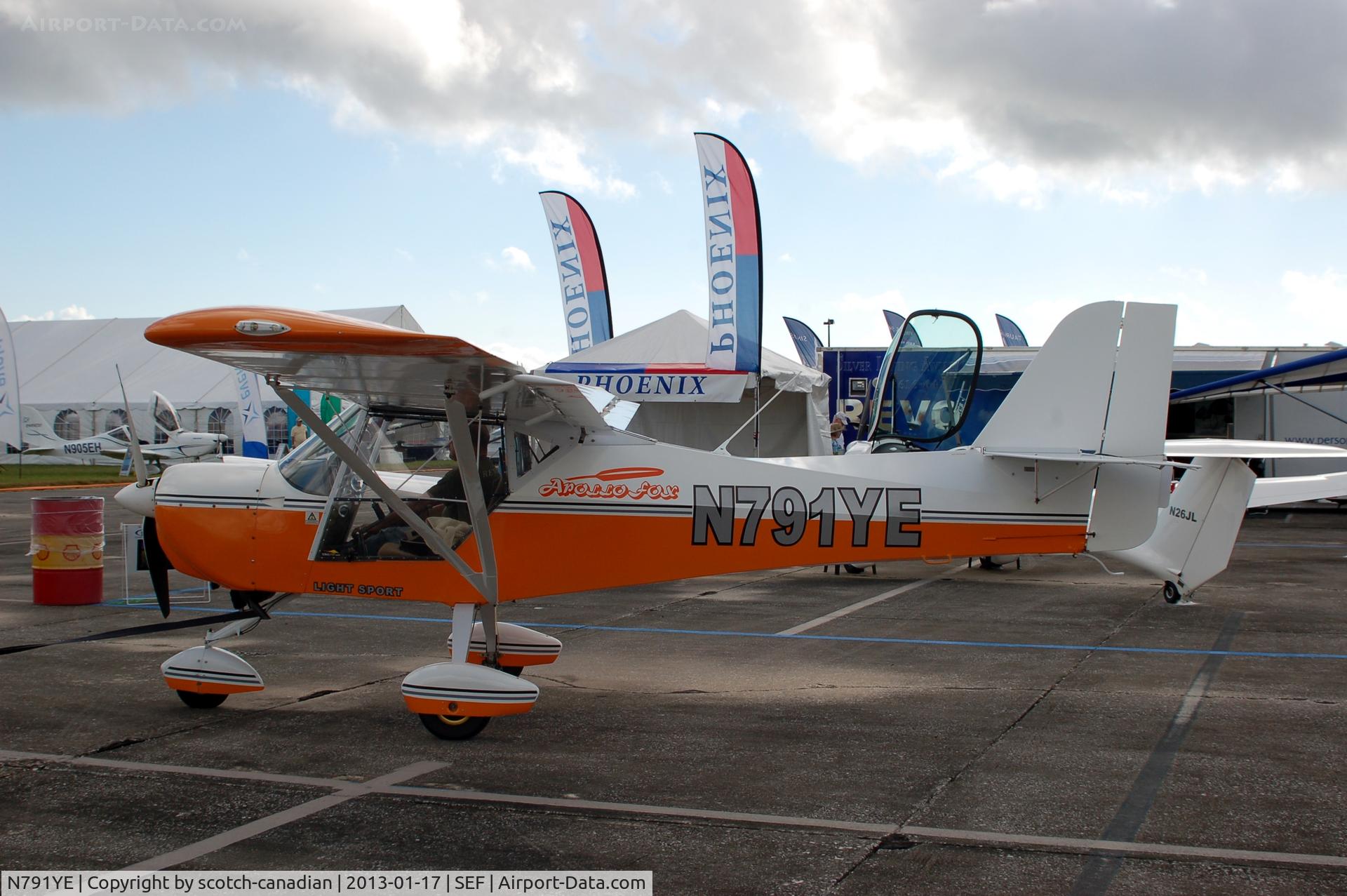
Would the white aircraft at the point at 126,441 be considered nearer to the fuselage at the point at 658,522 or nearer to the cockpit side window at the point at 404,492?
the fuselage at the point at 658,522

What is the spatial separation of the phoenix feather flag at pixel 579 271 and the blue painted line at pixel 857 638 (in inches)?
451

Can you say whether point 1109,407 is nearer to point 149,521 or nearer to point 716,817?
point 716,817

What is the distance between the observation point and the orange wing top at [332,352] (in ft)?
14.7

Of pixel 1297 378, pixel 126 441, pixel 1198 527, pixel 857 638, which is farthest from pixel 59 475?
pixel 1297 378

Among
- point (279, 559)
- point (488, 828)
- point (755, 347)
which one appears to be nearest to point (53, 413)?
point (755, 347)

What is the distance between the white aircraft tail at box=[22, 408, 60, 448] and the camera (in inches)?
1412

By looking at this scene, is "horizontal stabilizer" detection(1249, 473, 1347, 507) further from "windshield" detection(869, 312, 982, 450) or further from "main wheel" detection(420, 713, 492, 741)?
"main wheel" detection(420, 713, 492, 741)

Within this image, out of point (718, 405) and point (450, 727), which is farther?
point (718, 405)

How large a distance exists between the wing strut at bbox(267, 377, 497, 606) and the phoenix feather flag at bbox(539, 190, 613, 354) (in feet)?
48.6

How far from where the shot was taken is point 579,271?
2073cm

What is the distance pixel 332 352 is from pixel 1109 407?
14.4ft

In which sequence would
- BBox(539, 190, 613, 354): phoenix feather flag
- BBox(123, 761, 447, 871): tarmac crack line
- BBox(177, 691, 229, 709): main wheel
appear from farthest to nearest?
1. BBox(539, 190, 613, 354): phoenix feather flag
2. BBox(177, 691, 229, 709): main wheel
3. BBox(123, 761, 447, 871): tarmac crack line

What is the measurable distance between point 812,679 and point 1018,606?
4.28 metres

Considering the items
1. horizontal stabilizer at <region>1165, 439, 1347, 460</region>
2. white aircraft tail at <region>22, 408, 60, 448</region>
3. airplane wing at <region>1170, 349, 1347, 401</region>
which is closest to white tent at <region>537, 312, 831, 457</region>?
airplane wing at <region>1170, 349, 1347, 401</region>
